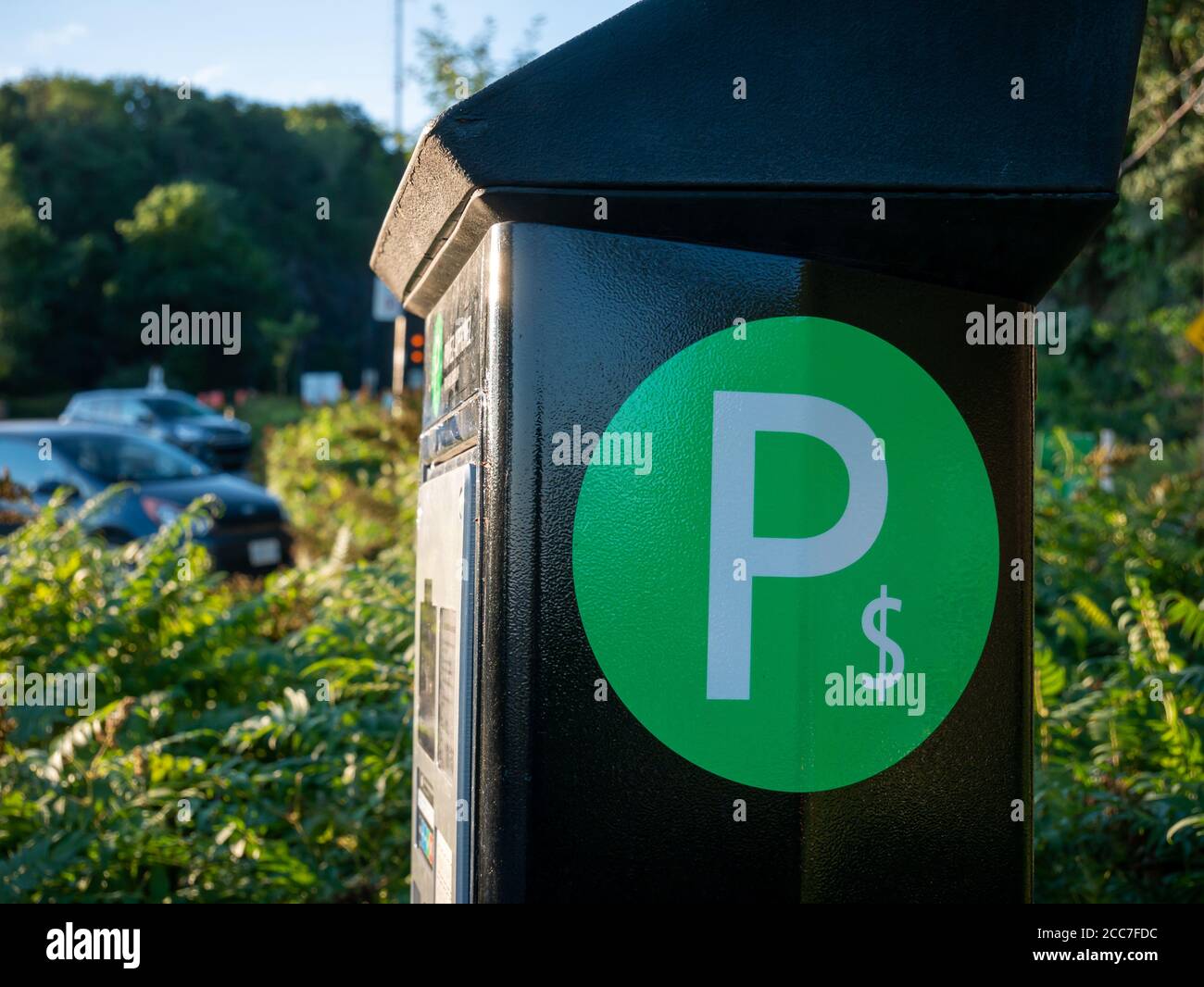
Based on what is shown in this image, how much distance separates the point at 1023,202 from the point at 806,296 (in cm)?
32

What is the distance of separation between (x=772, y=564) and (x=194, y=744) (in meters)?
2.96

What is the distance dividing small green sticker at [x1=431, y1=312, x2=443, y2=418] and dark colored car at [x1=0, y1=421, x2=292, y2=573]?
21.9 ft

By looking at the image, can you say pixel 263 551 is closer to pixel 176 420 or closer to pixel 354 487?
pixel 354 487

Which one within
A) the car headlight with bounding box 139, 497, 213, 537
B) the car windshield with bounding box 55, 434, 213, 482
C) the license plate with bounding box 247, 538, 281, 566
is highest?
the car windshield with bounding box 55, 434, 213, 482

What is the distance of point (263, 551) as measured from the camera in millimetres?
9109

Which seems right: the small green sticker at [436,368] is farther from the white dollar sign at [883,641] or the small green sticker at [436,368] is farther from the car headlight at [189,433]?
the car headlight at [189,433]

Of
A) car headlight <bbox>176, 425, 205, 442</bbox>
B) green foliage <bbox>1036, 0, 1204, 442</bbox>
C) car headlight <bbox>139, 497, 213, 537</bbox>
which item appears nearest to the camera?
car headlight <bbox>139, 497, 213, 537</bbox>

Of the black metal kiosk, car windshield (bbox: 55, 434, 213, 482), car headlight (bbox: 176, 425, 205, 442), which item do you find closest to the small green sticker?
the black metal kiosk

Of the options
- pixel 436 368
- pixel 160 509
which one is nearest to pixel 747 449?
pixel 436 368

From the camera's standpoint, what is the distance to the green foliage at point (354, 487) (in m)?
7.48

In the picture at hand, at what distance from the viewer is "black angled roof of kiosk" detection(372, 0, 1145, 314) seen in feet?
5.57

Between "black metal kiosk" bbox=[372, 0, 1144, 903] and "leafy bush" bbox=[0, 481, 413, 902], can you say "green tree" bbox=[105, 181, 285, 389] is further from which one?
"black metal kiosk" bbox=[372, 0, 1144, 903]

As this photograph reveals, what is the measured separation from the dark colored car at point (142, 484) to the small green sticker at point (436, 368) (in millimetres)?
6681

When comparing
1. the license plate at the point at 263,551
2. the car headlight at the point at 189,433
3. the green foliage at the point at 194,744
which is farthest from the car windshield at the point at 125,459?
the car headlight at the point at 189,433
